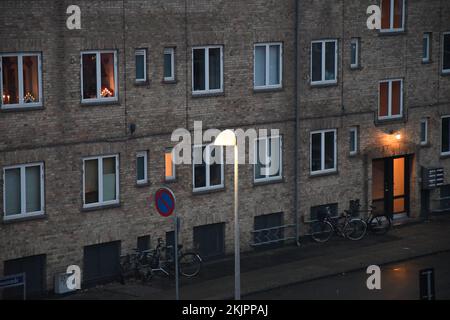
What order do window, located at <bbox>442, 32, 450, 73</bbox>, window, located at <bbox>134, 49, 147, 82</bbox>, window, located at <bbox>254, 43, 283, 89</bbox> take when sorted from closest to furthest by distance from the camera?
window, located at <bbox>134, 49, 147, 82</bbox> → window, located at <bbox>254, 43, 283, 89</bbox> → window, located at <bbox>442, 32, 450, 73</bbox>

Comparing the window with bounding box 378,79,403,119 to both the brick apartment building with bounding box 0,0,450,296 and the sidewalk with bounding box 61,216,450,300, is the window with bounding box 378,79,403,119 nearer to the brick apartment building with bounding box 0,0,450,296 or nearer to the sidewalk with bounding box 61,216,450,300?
the brick apartment building with bounding box 0,0,450,296

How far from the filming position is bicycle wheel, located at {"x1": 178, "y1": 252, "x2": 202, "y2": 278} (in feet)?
105

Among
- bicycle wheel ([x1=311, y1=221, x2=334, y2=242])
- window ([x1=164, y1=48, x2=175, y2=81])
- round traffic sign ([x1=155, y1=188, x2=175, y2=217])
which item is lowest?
round traffic sign ([x1=155, y1=188, x2=175, y2=217])

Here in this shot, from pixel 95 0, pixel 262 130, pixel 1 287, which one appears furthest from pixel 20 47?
pixel 262 130

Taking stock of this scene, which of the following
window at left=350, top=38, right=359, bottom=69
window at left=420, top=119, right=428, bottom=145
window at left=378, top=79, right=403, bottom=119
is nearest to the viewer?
window at left=350, top=38, right=359, bottom=69

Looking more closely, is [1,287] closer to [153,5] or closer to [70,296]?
[70,296]

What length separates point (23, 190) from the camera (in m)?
29.7

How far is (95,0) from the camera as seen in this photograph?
30500 millimetres

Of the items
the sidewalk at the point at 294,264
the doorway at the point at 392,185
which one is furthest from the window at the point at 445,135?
the sidewalk at the point at 294,264

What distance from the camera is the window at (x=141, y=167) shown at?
3228 cm

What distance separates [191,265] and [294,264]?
10.4 feet

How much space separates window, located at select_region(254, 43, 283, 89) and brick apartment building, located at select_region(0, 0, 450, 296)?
0.04 m

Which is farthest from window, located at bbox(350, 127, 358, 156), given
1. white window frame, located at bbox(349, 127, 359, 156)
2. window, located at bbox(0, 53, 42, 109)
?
window, located at bbox(0, 53, 42, 109)

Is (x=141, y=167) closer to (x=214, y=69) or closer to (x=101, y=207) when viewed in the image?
(x=101, y=207)
